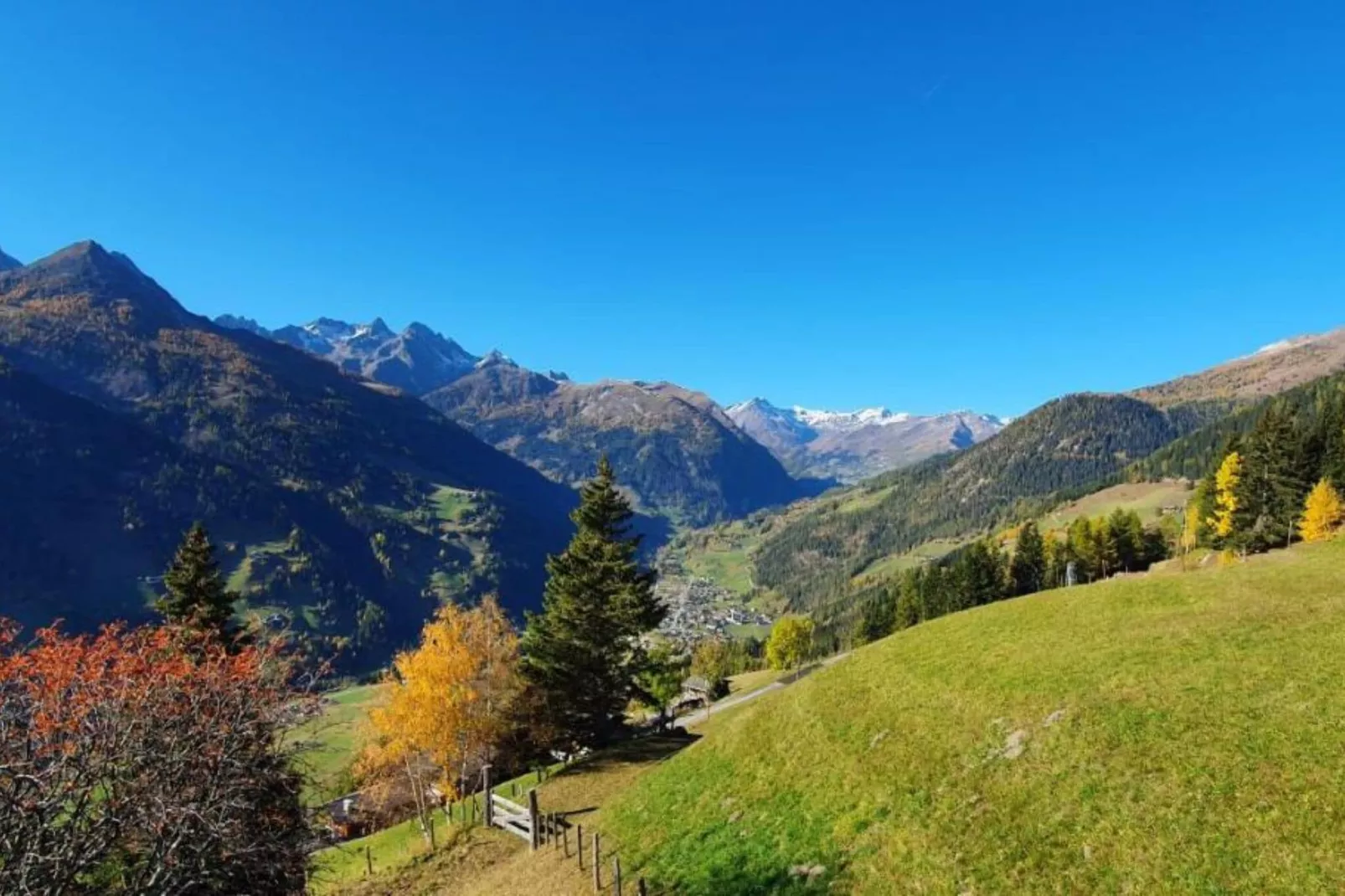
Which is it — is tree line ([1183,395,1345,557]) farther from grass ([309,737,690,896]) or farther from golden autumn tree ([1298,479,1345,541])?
grass ([309,737,690,896])

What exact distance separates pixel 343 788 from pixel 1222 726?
143m

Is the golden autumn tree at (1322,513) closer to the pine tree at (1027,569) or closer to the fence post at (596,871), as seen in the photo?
the pine tree at (1027,569)

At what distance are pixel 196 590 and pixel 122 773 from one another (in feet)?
103

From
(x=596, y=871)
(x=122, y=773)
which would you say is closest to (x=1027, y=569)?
(x=596, y=871)

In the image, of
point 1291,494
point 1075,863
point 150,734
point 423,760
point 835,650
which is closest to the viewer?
point 150,734

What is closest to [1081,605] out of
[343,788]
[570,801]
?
[570,801]

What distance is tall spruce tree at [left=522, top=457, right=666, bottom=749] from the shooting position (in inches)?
1998

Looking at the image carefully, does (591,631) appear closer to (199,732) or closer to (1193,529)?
(199,732)

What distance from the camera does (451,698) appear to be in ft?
146

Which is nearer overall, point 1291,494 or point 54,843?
point 54,843

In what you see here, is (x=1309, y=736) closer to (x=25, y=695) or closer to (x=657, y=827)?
(x=657, y=827)

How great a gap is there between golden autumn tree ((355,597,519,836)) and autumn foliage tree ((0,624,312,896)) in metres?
23.1

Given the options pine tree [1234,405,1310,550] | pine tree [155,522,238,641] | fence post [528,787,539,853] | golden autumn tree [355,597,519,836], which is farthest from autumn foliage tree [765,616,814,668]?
pine tree [155,522,238,641]

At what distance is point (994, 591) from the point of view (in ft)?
423
